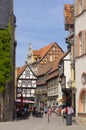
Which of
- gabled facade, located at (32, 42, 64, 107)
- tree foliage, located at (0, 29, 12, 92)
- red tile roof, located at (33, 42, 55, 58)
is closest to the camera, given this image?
tree foliage, located at (0, 29, 12, 92)

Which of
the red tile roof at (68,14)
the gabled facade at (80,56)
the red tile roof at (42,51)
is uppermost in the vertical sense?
the red tile roof at (42,51)

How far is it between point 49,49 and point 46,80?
70.6ft

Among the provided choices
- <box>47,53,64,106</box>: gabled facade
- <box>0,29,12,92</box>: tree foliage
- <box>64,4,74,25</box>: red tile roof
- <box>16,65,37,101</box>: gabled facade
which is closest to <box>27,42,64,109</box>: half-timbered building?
<box>47,53,64,106</box>: gabled facade

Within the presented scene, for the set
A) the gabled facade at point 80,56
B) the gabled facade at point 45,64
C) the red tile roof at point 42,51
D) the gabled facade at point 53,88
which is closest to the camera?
the gabled facade at point 80,56

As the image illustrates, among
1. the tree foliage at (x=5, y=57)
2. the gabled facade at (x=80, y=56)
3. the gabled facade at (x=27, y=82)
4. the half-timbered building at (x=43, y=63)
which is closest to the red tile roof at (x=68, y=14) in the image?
the tree foliage at (x=5, y=57)

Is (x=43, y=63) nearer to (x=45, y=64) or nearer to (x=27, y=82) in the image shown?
(x=45, y=64)

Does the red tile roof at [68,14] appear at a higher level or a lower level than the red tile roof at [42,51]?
lower

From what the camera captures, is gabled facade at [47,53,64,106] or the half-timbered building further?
the half-timbered building

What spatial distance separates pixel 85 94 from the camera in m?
35.0

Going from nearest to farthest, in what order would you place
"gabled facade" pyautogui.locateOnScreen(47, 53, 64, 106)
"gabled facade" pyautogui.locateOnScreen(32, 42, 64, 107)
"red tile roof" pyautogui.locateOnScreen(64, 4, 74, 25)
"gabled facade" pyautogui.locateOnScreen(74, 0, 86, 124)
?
"gabled facade" pyautogui.locateOnScreen(74, 0, 86, 124) < "red tile roof" pyautogui.locateOnScreen(64, 4, 74, 25) < "gabled facade" pyautogui.locateOnScreen(47, 53, 64, 106) < "gabled facade" pyautogui.locateOnScreen(32, 42, 64, 107)

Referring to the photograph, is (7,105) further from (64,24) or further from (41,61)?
(41,61)

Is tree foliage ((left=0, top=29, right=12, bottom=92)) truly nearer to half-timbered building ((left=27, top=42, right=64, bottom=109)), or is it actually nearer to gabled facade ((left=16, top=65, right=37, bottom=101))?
gabled facade ((left=16, top=65, right=37, bottom=101))

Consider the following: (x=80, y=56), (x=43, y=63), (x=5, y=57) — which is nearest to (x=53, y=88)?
(x=43, y=63)

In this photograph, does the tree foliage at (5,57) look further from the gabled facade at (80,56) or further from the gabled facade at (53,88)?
the gabled facade at (53,88)
